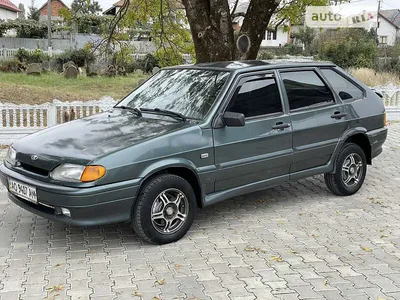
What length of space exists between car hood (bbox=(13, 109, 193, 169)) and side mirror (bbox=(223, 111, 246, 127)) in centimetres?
37

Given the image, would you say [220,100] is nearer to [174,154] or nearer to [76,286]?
[174,154]

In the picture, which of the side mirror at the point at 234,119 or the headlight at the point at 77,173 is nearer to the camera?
the headlight at the point at 77,173

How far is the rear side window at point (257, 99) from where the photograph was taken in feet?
16.9

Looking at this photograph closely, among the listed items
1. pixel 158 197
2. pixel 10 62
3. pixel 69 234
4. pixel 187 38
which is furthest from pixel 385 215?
pixel 10 62

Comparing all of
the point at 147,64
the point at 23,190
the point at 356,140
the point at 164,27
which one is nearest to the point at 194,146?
the point at 23,190

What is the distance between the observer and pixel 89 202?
4164 mm

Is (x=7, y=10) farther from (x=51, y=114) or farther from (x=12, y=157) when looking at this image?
(x=12, y=157)

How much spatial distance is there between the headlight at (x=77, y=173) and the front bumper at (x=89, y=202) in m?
0.08

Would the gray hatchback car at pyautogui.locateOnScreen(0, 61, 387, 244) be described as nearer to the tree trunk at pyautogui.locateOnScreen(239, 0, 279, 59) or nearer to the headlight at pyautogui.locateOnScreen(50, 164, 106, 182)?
the headlight at pyautogui.locateOnScreen(50, 164, 106, 182)

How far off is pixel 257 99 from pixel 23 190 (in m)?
2.60

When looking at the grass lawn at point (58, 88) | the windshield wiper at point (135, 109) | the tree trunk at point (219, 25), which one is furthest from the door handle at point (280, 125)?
the grass lawn at point (58, 88)

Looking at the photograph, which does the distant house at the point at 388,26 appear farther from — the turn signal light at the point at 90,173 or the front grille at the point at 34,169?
the turn signal light at the point at 90,173

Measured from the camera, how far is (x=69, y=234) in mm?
4988

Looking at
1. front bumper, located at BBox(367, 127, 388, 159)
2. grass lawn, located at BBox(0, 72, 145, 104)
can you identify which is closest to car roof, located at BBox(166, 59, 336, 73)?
front bumper, located at BBox(367, 127, 388, 159)
